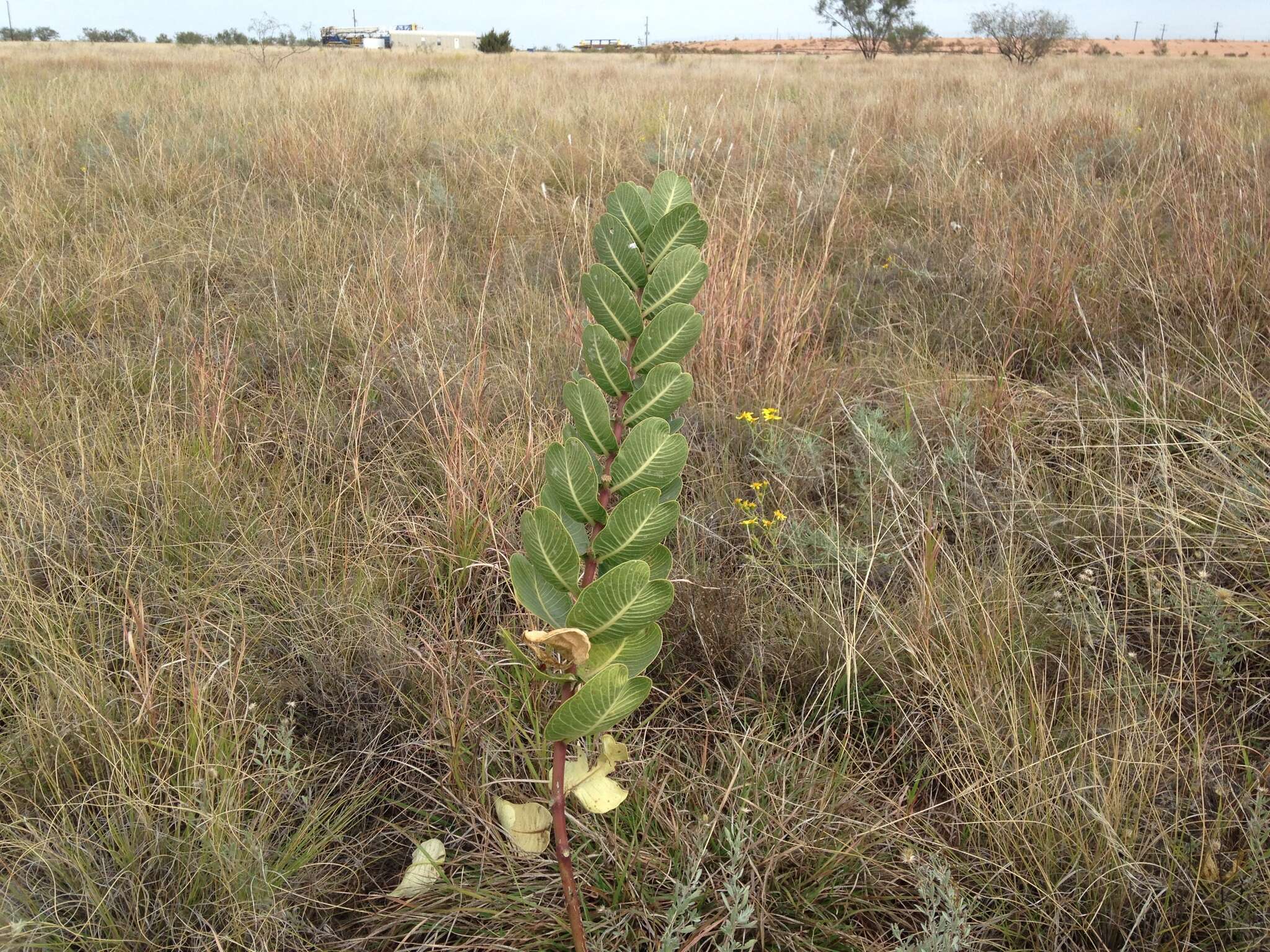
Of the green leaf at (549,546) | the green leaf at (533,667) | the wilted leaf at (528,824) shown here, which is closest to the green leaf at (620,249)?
the green leaf at (549,546)

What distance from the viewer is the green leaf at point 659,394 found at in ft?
2.19

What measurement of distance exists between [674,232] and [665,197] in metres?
0.04

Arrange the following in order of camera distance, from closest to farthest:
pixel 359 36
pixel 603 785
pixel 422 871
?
pixel 603 785 → pixel 422 871 → pixel 359 36

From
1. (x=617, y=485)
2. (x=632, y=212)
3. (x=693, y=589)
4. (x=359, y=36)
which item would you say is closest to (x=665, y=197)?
(x=632, y=212)

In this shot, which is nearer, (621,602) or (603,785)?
(621,602)

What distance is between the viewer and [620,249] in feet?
2.31

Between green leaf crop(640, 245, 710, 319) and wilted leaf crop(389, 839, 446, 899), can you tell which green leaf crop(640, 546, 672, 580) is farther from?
wilted leaf crop(389, 839, 446, 899)

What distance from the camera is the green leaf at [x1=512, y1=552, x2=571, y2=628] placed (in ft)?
2.31

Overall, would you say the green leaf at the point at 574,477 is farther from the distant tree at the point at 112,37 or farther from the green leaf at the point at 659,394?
the distant tree at the point at 112,37

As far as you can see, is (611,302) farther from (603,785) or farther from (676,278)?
(603,785)

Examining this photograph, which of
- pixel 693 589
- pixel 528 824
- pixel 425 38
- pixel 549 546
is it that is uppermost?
pixel 425 38

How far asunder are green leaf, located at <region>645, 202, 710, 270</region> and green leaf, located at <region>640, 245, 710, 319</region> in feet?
0.04

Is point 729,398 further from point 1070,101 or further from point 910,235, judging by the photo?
point 1070,101

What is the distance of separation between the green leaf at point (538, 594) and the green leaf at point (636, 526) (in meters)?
0.07
